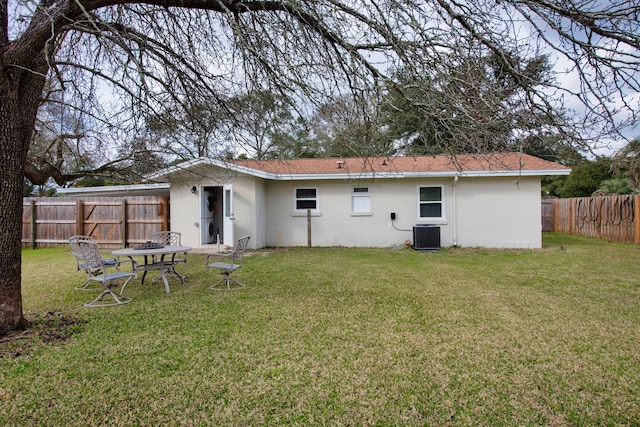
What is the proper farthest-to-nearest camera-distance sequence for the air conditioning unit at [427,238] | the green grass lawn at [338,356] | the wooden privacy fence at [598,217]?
the wooden privacy fence at [598,217] < the air conditioning unit at [427,238] < the green grass lawn at [338,356]

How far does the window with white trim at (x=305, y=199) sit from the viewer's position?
13.1 metres

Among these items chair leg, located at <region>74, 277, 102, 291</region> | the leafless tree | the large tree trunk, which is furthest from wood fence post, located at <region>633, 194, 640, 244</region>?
the large tree trunk

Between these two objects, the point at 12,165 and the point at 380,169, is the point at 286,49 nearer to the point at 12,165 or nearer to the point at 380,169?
the point at 12,165

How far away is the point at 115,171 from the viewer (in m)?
9.52

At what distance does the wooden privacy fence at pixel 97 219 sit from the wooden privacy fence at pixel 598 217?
16.6 m

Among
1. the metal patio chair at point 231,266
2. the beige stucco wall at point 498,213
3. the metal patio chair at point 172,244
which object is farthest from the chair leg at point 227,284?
the beige stucco wall at point 498,213

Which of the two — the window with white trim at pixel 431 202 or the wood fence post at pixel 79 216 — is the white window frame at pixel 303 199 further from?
the wood fence post at pixel 79 216

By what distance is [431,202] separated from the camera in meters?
12.6

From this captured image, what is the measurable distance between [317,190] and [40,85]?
30.4 feet

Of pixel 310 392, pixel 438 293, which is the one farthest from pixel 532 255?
pixel 310 392

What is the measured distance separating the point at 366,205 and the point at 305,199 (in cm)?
222

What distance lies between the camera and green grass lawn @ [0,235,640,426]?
2.70m

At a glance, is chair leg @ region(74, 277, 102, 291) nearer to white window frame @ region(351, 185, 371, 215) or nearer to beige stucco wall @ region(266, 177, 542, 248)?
beige stucco wall @ region(266, 177, 542, 248)

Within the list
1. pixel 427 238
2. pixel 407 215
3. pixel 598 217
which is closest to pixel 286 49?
pixel 427 238
